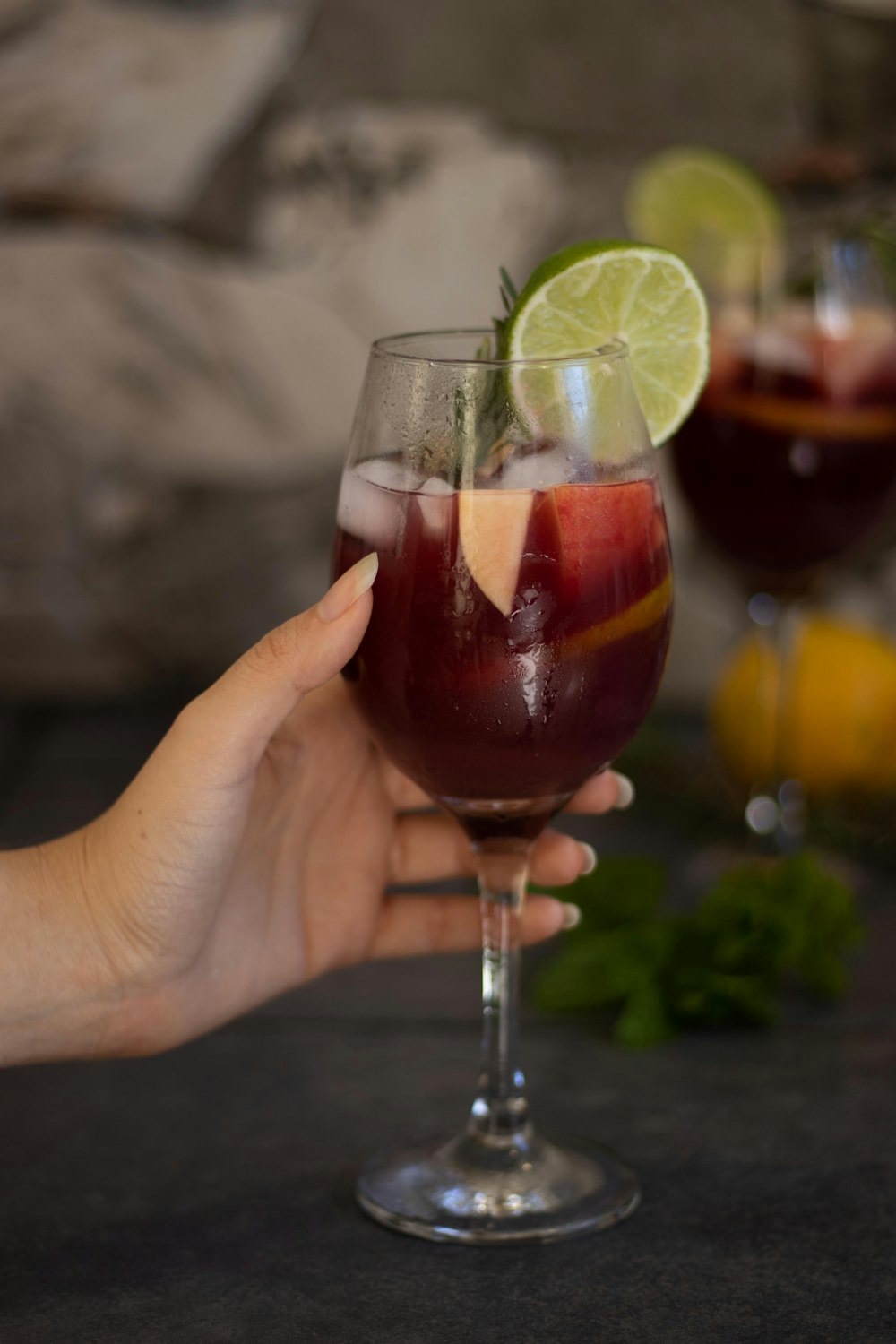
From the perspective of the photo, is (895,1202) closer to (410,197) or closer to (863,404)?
(863,404)

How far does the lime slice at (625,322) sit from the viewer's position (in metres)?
0.83

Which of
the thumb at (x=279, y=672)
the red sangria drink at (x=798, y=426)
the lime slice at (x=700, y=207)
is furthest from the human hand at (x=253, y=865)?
the lime slice at (x=700, y=207)

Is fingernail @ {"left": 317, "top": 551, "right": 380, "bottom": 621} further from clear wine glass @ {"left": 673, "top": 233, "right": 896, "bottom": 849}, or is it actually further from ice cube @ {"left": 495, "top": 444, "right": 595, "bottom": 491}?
clear wine glass @ {"left": 673, "top": 233, "right": 896, "bottom": 849}

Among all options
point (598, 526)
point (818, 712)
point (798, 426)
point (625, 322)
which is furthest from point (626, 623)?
point (818, 712)

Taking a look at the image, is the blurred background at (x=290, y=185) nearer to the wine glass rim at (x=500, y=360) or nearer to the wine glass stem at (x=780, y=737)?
the wine glass stem at (x=780, y=737)

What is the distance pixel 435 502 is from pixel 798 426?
0.66m

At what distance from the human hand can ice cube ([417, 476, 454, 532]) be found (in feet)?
0.14

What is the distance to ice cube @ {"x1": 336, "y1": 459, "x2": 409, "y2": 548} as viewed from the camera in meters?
0.83

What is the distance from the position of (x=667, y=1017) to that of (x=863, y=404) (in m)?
0.58

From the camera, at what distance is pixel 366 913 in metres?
1.06

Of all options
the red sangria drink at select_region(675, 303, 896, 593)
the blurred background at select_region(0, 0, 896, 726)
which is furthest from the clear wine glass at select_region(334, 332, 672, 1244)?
the blurred background at select_region(0, 0, 896, 726)

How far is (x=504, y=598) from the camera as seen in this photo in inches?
31.6

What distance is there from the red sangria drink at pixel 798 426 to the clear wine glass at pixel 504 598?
1.75 feet

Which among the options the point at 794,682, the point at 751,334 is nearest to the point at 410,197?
the point at 751,334
